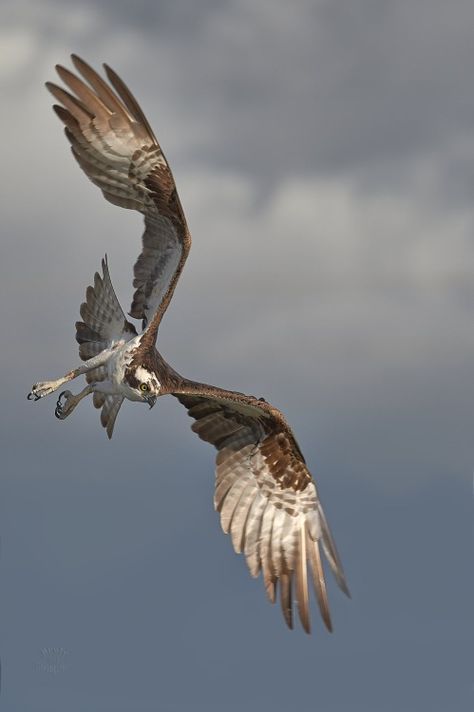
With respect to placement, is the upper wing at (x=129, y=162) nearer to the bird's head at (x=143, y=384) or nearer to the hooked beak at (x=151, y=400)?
the bird's head at (x=143, y=384)

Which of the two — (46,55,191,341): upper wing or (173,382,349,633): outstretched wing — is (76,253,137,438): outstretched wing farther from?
(173,382,349,633): outstretched wing

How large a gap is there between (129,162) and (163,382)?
2837mm

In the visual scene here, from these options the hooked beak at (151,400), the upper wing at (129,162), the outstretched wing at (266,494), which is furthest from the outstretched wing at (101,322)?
the outstretched wing at (266,494)

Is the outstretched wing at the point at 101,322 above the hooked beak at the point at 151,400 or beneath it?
above

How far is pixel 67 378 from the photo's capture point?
19.6m

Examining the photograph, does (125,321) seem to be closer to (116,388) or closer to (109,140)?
(116,388)

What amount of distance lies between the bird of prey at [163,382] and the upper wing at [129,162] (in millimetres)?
13

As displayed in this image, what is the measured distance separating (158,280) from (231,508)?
335 centimetres

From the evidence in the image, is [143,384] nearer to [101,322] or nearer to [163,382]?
[163,382]

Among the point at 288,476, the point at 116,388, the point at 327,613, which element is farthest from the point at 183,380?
the point at 327,613

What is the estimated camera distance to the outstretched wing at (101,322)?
20000 mm

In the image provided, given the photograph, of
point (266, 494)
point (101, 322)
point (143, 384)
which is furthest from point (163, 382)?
point (266, 494)

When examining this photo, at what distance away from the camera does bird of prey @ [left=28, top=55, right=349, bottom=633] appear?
725 inches

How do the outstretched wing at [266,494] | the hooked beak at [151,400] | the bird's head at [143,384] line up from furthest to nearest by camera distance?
the outstretched wing at [266,494]
the hooked beak at [151,400]
the bird's head at [143,384]
